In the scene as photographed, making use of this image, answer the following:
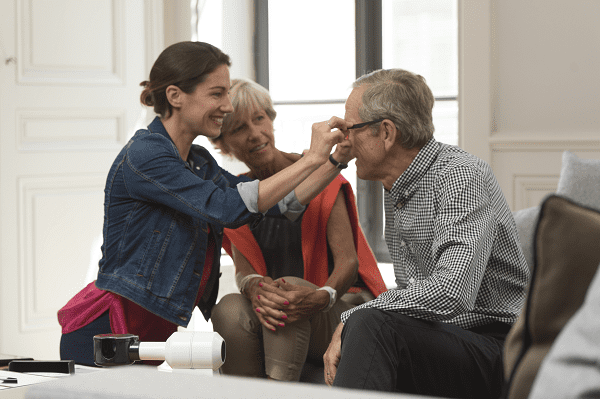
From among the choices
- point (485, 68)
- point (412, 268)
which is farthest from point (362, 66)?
point (412, 268)

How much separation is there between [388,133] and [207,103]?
Answer: 57 cm

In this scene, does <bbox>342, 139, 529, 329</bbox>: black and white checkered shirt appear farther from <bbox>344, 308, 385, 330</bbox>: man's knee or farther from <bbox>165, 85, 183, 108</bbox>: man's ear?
<bbox>165, 85, 183, 108</bbox>: man's ear

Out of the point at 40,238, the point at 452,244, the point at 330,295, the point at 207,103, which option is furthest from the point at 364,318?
the point at 40,238

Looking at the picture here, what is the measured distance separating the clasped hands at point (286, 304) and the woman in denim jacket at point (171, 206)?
213mm

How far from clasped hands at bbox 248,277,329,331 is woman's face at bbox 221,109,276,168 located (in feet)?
1.65

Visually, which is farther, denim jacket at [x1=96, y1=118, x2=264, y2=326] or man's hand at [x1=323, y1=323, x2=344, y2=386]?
denim jacket at [x1=96, y1=118, x2=264, y2=326]

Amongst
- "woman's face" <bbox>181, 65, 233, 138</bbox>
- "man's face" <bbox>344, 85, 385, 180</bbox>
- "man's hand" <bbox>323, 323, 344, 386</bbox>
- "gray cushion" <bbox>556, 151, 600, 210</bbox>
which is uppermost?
"woman's face" <bbox>181, 65, 233, 138</bbox>

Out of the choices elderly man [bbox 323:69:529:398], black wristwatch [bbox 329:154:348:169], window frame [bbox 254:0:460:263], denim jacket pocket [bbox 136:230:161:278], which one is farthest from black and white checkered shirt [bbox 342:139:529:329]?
window frame [bbox 254:0:460:263]

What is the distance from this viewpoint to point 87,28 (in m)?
3.38

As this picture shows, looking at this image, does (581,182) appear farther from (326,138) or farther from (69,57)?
(69,57)

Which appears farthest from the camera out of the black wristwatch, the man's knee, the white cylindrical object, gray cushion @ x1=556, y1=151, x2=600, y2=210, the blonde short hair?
the blonde short hair

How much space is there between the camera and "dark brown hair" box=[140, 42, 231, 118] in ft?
6.44

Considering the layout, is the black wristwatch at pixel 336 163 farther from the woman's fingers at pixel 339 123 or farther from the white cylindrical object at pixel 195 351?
the white cylindrical object at pixel 195 351

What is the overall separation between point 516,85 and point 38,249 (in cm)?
237
